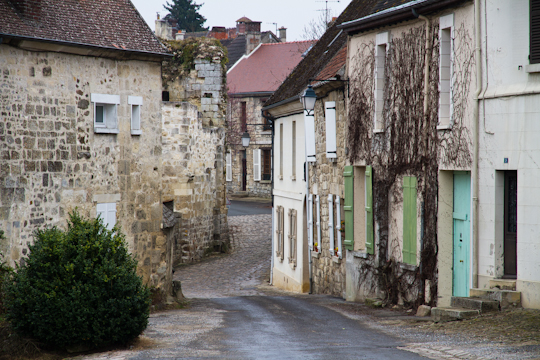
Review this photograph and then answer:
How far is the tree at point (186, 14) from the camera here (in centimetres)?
7081

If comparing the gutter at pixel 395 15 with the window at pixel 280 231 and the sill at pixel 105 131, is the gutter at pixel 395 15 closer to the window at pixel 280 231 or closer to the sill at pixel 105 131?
the sill at pixel 105 131

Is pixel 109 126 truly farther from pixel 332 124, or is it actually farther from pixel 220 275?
pixel 220 275

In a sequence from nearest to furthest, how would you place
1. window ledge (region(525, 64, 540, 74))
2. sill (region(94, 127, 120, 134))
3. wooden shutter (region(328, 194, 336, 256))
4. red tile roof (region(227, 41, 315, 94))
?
1. window ledge (region(525, 64, 540, 74))
2. sill (region(94, 127, 120, 134))
3. wooden shutter (region(328, 194, 336, 256))
4. red tile roof (region(227, 41, 315, 94))

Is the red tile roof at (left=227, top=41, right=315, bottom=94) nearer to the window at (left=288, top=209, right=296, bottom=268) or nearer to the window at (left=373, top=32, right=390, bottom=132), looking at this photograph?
the window at (left=288, top=209, right=296, bottom=268)

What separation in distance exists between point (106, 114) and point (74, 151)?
3.50 feet

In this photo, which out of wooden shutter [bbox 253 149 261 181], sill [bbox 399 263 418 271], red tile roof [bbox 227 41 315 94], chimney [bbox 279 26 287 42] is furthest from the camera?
chimney [bbox 279 26 287 42]

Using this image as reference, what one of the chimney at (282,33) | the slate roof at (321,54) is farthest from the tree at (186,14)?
the slate roof at (321,54)

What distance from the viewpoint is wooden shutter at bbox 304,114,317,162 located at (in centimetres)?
1734

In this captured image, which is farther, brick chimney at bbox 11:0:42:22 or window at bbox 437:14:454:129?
brick chimney at bbox 11:0:42:22

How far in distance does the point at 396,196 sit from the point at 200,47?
616 inches

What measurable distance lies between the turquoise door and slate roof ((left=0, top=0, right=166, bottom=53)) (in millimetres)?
6421

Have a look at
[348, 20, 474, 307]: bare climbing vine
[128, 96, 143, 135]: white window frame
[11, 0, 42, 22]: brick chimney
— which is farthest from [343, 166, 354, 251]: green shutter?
[11, 0, 42, 22]: brick chimney

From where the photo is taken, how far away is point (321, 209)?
55.5 ft

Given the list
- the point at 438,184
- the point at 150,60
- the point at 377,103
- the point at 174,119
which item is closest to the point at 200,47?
the point at 174,119
